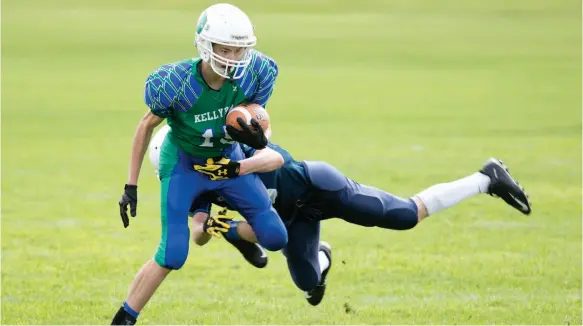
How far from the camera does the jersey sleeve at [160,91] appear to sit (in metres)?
6.40

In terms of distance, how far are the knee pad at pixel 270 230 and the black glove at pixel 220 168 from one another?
0.29m

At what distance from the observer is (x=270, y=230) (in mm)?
6656

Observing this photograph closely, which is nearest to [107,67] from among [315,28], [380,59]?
[380,59]

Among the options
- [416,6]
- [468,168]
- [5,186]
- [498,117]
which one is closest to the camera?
[5,186]

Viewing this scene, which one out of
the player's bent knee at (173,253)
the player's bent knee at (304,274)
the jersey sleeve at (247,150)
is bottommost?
the player's bent knee at (304,274)

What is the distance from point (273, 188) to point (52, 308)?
1.68m

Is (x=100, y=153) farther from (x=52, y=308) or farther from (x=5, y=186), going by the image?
(x=52, y=308)

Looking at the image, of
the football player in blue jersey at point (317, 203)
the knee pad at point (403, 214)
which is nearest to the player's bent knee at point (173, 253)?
the football player in blue jersey at point (317, 203)

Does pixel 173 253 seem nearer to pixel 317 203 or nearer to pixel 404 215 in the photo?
pixel 317 203

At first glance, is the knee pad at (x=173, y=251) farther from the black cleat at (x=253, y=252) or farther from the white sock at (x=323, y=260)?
the white sock at (x=323, y=260)

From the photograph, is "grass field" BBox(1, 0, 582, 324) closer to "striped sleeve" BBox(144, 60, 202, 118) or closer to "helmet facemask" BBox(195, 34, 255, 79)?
"striped sleeve" BBox(144, 60, 202, 118)

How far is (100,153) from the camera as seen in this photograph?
14805mm

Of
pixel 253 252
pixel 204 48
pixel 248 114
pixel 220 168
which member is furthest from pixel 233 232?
pixel 204 48

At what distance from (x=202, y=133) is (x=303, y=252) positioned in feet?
3.88
